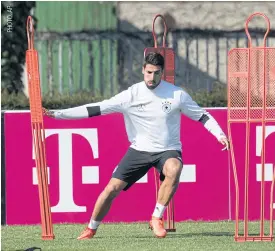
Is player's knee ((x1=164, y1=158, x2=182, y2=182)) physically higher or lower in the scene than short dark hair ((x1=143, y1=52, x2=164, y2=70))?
lower

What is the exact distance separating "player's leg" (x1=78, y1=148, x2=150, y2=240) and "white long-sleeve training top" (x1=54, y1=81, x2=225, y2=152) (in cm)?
12

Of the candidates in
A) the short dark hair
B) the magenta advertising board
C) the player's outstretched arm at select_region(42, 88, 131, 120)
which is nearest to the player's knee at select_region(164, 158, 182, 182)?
the player's outstretched arm at select_region(42, 88, 131, 120)

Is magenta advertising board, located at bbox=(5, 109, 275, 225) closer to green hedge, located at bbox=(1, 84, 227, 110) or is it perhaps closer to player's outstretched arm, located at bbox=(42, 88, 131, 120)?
green hedge, located at bbox=(1, 84, 227, 110)

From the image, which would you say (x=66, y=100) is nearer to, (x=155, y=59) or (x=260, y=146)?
(x=260, y=146)

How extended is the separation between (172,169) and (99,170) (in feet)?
Answer: 8.98

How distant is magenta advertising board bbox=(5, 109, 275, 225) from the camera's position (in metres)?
15.2

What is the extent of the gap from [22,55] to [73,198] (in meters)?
5.73

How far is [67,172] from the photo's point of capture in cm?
1521

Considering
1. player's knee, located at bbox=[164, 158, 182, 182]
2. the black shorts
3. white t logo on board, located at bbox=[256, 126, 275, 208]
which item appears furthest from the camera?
white t logo on board, located at bbox=[256, 126, 275, 208]

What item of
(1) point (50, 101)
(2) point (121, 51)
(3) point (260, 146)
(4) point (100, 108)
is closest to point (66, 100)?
(1) point (50, 101)

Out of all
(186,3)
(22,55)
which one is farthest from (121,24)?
(22,55)

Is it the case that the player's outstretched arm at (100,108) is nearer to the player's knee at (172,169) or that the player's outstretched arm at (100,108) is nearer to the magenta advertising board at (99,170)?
the player's knee at (172,169)

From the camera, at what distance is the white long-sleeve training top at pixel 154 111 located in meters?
12.7

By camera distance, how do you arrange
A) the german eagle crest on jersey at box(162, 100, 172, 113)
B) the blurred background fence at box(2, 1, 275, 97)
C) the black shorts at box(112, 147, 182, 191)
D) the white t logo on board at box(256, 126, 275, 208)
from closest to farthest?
the german eagle crest on jersey at box(162, 100, 172, 113)
the black shorts at box(112, 147, 182, 191)
the white t logo on board at box(256, 126, 275, 208)
the blurred background fence at box(2, 1, 275, 97)
